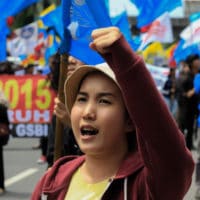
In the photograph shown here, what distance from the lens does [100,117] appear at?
8.01 feet

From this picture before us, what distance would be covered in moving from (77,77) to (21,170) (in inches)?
361

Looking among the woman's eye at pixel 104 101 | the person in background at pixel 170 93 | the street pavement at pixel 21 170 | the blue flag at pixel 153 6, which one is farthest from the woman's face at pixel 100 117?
the person in background at pixel 170 93

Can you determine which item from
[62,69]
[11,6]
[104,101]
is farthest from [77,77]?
[11,6]

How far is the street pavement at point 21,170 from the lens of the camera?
9367mm

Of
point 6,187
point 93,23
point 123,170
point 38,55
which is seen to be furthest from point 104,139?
point 38,55

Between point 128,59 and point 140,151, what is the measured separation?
33 cm

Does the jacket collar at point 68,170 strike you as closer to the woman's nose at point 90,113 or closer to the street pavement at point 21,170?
the woman's nose at point 90,113

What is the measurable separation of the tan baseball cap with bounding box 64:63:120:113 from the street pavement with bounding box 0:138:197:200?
6.15 metres

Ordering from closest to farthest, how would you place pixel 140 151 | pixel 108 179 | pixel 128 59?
pixel 128 59 < pixel 140 151 < pixel 108 179

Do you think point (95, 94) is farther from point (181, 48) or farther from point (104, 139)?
point (181, 48)

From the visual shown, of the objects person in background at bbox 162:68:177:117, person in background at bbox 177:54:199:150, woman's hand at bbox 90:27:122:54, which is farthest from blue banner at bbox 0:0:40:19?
person in background at bbox 162:68:177:117

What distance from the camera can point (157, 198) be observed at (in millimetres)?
2352

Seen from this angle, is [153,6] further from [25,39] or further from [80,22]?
[25,39]

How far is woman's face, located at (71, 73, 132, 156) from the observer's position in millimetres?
2441
